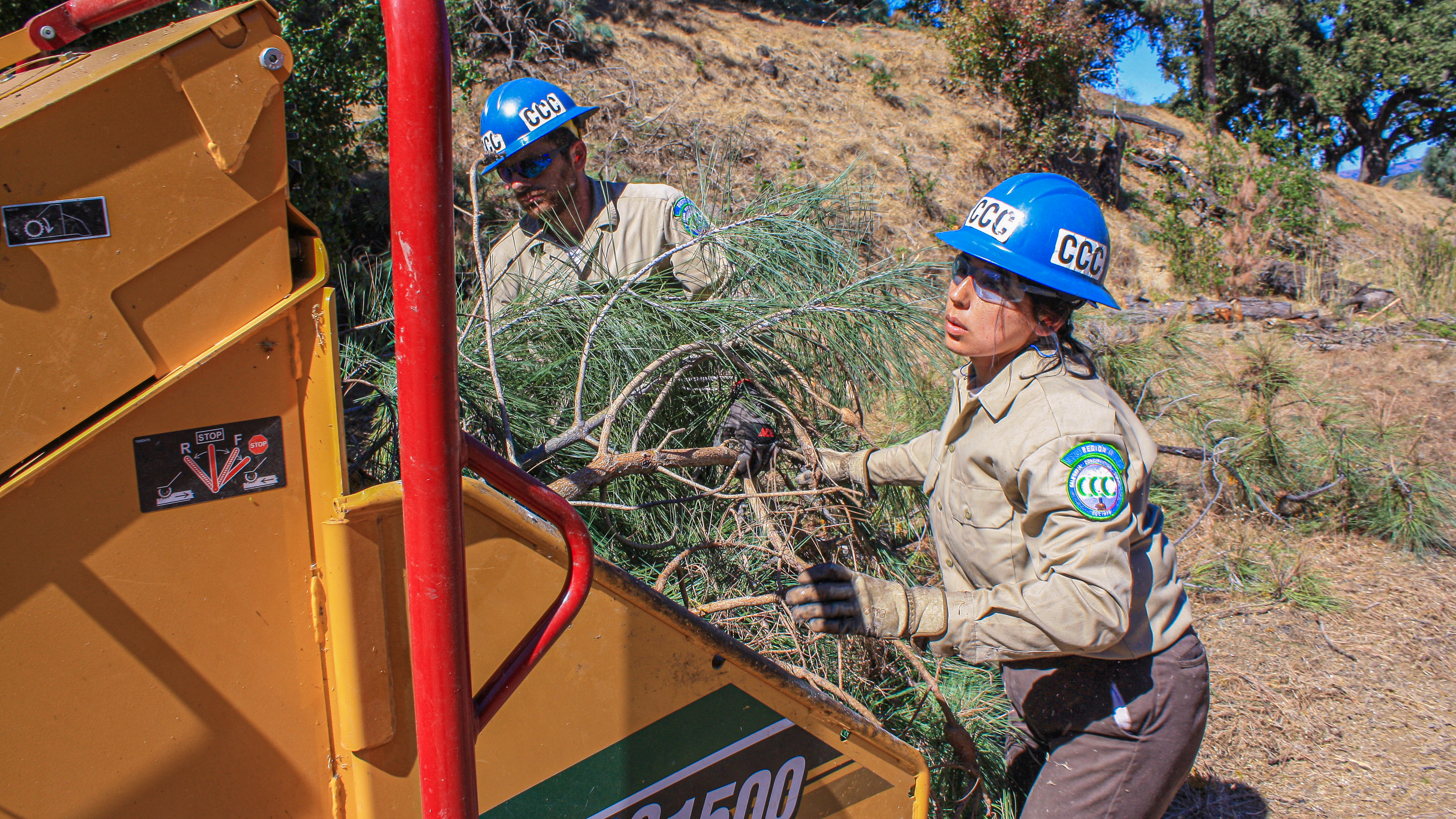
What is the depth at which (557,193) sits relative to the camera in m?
2.87

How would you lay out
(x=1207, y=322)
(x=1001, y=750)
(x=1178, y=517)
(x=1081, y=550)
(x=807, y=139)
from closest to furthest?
(x=1081, y=550) → (x=1001, y=750) → (x=1178, y=517) → (x=1207, y=322) → (x=807, y=139)

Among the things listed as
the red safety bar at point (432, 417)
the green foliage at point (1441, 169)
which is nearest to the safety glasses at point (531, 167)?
the red safety bar at point (432, 417)

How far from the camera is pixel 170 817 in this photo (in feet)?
2.89

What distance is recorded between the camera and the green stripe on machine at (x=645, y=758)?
109 centimetres

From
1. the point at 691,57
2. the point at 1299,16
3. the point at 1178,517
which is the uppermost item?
the point at 1299,16

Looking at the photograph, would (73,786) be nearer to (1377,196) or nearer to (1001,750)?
(1001,750)

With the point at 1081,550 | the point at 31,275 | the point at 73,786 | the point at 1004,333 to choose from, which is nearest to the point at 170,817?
the point at 73,786

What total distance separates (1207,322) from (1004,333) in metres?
6.89

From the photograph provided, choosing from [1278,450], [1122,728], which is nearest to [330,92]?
[1122,728]

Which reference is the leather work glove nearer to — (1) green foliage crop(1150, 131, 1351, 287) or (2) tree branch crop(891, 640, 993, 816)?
(2) tree branch crop(891, 640, 993, 816)

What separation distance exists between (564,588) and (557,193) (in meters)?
2.16

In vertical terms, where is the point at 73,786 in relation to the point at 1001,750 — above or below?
above

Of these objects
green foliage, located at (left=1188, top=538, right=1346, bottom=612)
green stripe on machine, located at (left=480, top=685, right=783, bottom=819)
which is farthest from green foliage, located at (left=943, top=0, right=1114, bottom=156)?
green stripe on machine, located at (left=480, top=685, right=783, bottom=819)

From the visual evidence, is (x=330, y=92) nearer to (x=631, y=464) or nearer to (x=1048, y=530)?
(x=631, y=464)
